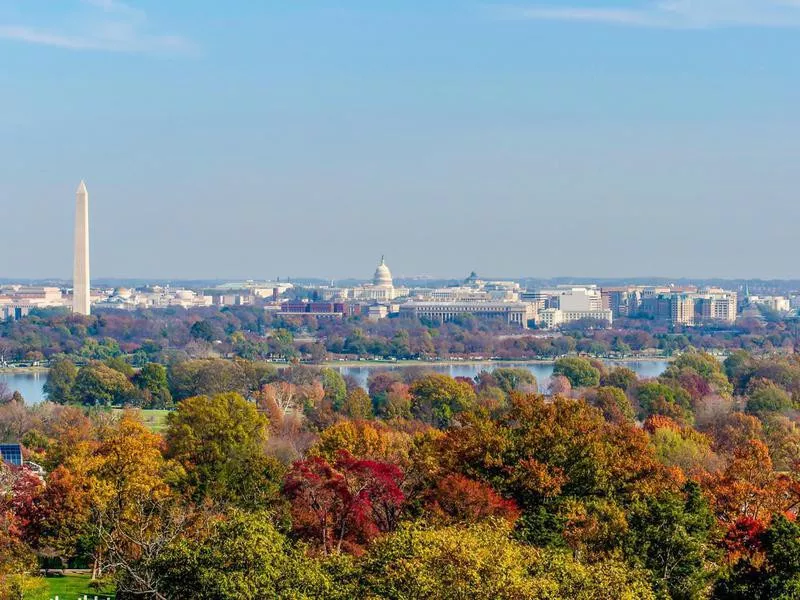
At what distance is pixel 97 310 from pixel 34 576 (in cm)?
11967

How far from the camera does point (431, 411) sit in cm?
4509

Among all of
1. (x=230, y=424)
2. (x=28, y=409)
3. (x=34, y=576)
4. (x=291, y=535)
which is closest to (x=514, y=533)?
(x=291, y=535)

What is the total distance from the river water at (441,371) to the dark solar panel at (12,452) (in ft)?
86.7

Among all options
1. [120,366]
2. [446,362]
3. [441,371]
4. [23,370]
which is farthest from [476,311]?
[120,366]

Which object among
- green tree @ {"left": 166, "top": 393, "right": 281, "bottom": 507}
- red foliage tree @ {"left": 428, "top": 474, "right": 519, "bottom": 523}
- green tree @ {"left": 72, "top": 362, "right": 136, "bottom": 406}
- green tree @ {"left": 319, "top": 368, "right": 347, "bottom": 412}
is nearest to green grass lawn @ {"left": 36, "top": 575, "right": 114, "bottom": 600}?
green tree @ {"left": 166, "top": 393, "right": 281, "bottom": 507}

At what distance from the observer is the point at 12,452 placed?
33531 mm

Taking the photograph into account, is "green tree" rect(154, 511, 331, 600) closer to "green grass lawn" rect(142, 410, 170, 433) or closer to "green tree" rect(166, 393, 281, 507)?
"green tree" rect(166, 393, 281, 507)

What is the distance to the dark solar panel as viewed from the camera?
3275 cm

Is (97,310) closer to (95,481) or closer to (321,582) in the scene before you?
(95,481)

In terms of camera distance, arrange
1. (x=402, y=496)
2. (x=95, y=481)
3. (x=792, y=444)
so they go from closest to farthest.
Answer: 1. (x=402, y=496)
2. (x=95, y=481)
3. (x=792, y=444)

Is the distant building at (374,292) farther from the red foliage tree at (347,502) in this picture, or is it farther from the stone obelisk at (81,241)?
the red foliage tree at (347,502)

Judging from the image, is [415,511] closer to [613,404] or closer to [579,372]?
[613,404]

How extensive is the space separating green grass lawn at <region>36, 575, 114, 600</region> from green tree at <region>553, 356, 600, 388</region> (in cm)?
3922

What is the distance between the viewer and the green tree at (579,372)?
6162 cm
